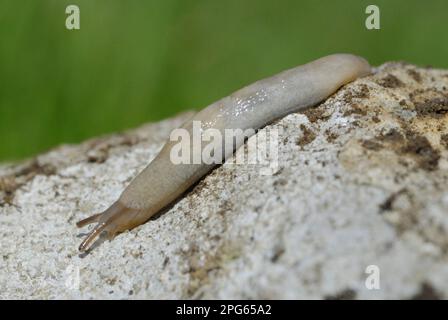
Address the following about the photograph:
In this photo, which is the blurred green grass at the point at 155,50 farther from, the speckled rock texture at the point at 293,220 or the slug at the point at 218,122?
the slug at the point at 218,122

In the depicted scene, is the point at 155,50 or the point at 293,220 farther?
the point at 155,50

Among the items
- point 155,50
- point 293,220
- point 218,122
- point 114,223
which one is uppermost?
point 155,50

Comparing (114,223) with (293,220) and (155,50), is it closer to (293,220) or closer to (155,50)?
(293,220)

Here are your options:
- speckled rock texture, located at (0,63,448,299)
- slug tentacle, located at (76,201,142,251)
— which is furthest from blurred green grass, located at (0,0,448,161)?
slug tentacle, located at (76,201,142,251)

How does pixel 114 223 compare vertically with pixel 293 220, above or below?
below

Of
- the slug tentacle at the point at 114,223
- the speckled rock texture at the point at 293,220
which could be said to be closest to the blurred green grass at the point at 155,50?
the speckled rock texture at the point at 293,220

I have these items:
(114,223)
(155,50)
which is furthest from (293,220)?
(155,50)

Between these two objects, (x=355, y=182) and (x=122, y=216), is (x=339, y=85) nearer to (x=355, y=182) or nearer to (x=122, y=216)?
(x=355, y=182)
